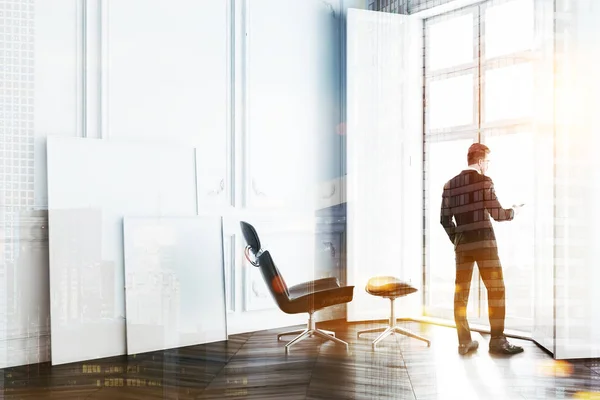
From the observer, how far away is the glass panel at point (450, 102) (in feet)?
7.25

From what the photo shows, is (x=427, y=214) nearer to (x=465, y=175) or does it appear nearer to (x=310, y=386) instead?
(x=465, y=175)

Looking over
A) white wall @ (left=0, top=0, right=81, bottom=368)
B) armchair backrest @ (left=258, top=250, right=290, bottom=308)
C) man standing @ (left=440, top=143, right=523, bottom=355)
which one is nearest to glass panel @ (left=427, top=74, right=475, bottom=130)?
man standing @ (left=440, top=143, right=523, bottom=355)

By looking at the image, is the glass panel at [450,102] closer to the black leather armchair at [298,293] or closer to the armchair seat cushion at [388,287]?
the armchair seat cushion at [388,287]

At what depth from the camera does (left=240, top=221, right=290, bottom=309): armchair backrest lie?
8.42ft

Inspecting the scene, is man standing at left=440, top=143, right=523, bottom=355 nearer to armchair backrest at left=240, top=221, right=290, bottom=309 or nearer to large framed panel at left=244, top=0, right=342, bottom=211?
armchair backrest at left=240, top=221, right=290, bottom=309

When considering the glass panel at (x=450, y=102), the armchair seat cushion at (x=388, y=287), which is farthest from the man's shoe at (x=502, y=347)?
the glass panel at (x=450, y=102)

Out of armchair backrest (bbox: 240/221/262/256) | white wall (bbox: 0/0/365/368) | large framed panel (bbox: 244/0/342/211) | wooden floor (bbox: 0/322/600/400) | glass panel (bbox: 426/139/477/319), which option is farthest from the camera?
large framed panel (bbox: 244/0/342/211)

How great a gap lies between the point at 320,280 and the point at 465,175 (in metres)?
0.90

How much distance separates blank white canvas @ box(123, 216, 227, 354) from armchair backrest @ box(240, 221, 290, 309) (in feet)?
0.55

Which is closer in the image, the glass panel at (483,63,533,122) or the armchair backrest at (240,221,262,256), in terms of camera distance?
the glass panel at (483,63,533,122)

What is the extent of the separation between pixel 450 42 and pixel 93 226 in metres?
1.64

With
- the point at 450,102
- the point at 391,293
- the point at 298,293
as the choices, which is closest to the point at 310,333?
the point at 298,293

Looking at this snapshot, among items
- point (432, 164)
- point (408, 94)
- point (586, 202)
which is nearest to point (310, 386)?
point (432, 164)

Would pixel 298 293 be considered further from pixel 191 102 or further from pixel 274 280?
pixel 191 102
